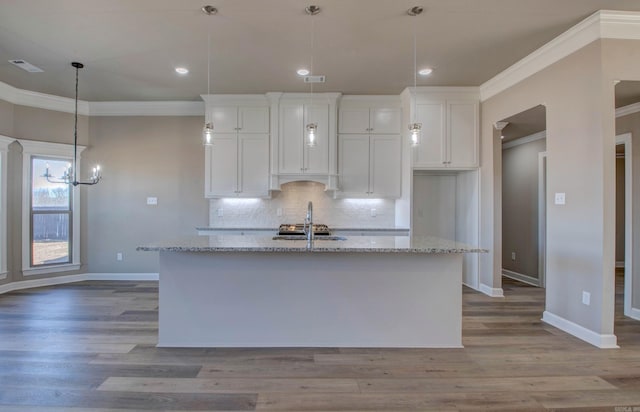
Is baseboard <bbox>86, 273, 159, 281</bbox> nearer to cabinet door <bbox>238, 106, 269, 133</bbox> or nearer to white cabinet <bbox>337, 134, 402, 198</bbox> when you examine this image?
cabinet door <bbox>238, 106, 269, 133</bbox>

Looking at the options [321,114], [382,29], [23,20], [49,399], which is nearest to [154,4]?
[23,20]

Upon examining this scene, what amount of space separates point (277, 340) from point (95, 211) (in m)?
4.34

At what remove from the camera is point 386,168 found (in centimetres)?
516

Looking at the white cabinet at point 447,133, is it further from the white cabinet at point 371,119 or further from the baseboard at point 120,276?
the baseboard at point 120,276

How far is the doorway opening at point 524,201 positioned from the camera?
17.5ft

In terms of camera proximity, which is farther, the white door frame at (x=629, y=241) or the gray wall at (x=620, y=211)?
the gray wall at (x=620, y=211)

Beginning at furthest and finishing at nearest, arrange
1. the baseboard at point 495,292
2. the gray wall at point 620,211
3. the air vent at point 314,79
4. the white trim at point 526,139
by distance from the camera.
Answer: the gray wall at point 620,211, the white trim at point 526,139, the baseboard at point 495,292, the air vent at point 314,79

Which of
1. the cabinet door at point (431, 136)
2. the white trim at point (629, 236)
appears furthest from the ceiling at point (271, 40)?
the white trim at point (629, 236)

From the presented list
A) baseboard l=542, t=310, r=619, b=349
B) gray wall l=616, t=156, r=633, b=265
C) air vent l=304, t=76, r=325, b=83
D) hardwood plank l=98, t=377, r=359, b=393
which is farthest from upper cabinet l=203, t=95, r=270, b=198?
gray wall l=616, t=156, r=633, b=265

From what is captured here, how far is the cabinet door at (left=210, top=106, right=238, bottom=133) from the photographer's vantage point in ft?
16.8

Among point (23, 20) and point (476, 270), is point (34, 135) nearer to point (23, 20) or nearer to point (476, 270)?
point (23, 20)

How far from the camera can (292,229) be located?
16.5 feet

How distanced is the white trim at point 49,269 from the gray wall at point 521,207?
742 centimetres

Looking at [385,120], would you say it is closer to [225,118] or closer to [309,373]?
[225,118]
